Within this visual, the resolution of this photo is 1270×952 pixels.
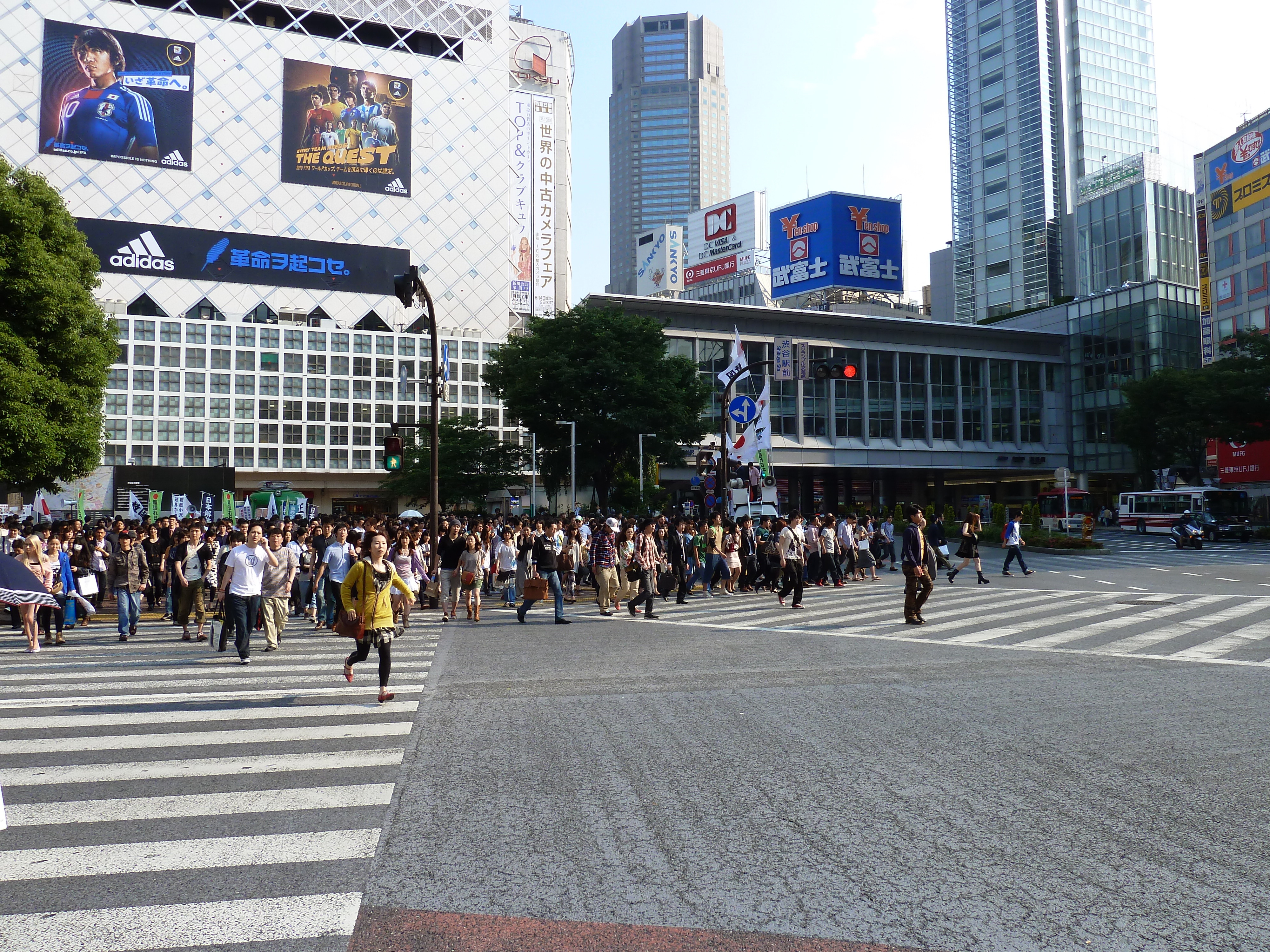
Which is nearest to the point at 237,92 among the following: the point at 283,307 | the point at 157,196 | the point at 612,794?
the point at 157,196

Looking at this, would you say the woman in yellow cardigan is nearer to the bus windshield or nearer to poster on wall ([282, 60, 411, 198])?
the bus windshield

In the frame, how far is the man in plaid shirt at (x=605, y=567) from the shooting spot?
16672 mm

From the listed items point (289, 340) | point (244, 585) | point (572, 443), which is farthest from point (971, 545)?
point (289, 340)

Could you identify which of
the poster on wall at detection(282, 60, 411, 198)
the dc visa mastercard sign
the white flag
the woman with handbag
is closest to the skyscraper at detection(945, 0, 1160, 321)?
the dc visa mastercard sign

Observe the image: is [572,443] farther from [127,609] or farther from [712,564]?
[127,609]

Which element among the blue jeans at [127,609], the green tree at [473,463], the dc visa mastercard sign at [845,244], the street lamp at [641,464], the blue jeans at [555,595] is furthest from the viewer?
the dc visa mastercard sign at [845,244]

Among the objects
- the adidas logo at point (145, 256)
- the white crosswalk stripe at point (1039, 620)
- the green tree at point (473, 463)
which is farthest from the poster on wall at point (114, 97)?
the white crosswalk stripe at point (1039, 620)

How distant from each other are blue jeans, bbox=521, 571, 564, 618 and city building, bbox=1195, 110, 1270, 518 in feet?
158

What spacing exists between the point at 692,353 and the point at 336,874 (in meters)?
56.8

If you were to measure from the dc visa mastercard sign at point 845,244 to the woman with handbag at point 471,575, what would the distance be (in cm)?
6239

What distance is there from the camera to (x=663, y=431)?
1492 inches

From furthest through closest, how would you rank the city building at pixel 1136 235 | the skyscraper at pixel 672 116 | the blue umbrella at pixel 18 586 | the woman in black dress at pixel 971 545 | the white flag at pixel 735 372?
1. the skyscraper at pixel 672 116
2. the city building at pixel 1136 235
3. the white flag at pixel 735 372
4. the woman in black dress at pixel 971 545
5. the blue umbrella at pixel 18 586

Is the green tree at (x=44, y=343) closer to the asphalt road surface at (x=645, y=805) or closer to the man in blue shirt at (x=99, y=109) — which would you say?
the asphalt road surface at (x=645, y=805)

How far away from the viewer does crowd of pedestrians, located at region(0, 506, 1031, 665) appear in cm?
1144
